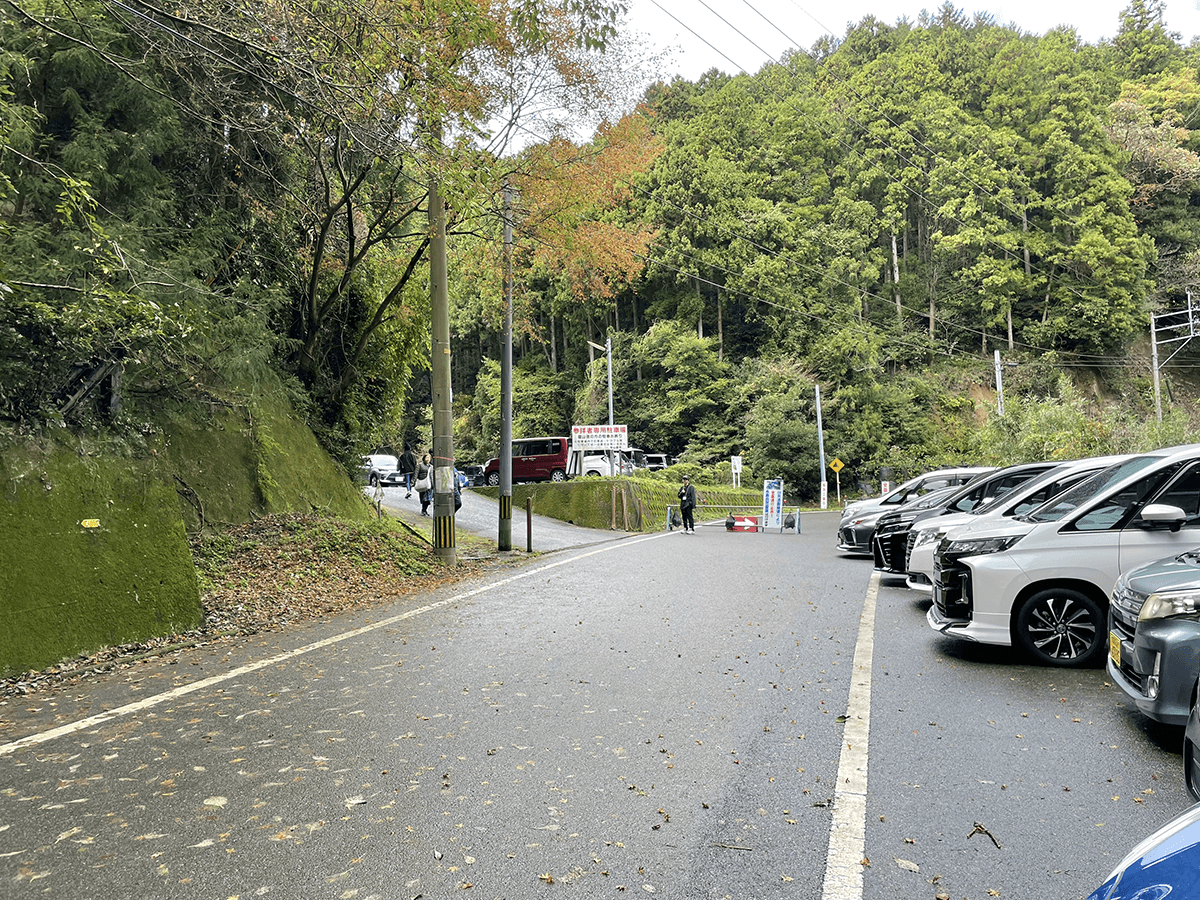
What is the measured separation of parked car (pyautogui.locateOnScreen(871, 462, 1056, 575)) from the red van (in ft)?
78.0

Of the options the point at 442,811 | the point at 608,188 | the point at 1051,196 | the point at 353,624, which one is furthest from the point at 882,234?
the point at 442,811

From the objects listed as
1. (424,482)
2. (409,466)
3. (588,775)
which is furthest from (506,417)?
(588,775)

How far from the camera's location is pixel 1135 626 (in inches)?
185

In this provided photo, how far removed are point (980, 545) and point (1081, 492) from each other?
1218mm

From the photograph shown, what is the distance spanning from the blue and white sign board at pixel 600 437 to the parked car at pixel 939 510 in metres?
13.9

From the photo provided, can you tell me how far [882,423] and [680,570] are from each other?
1570 inches

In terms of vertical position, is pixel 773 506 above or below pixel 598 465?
below

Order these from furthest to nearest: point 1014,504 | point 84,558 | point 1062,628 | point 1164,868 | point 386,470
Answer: point 386,470 → point 1014,504 → point 84,558 → point 1062,628 → point 1164,868

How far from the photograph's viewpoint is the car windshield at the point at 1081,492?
719cm

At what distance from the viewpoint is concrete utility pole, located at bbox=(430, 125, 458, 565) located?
14.2 metres

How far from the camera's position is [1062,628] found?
681 cm

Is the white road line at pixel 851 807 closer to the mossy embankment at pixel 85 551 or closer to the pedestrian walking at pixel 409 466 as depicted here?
the mossy embankment at pixel 85 551

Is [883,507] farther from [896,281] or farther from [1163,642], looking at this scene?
[896,281]

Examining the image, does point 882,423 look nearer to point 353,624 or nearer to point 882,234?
point 882,234
